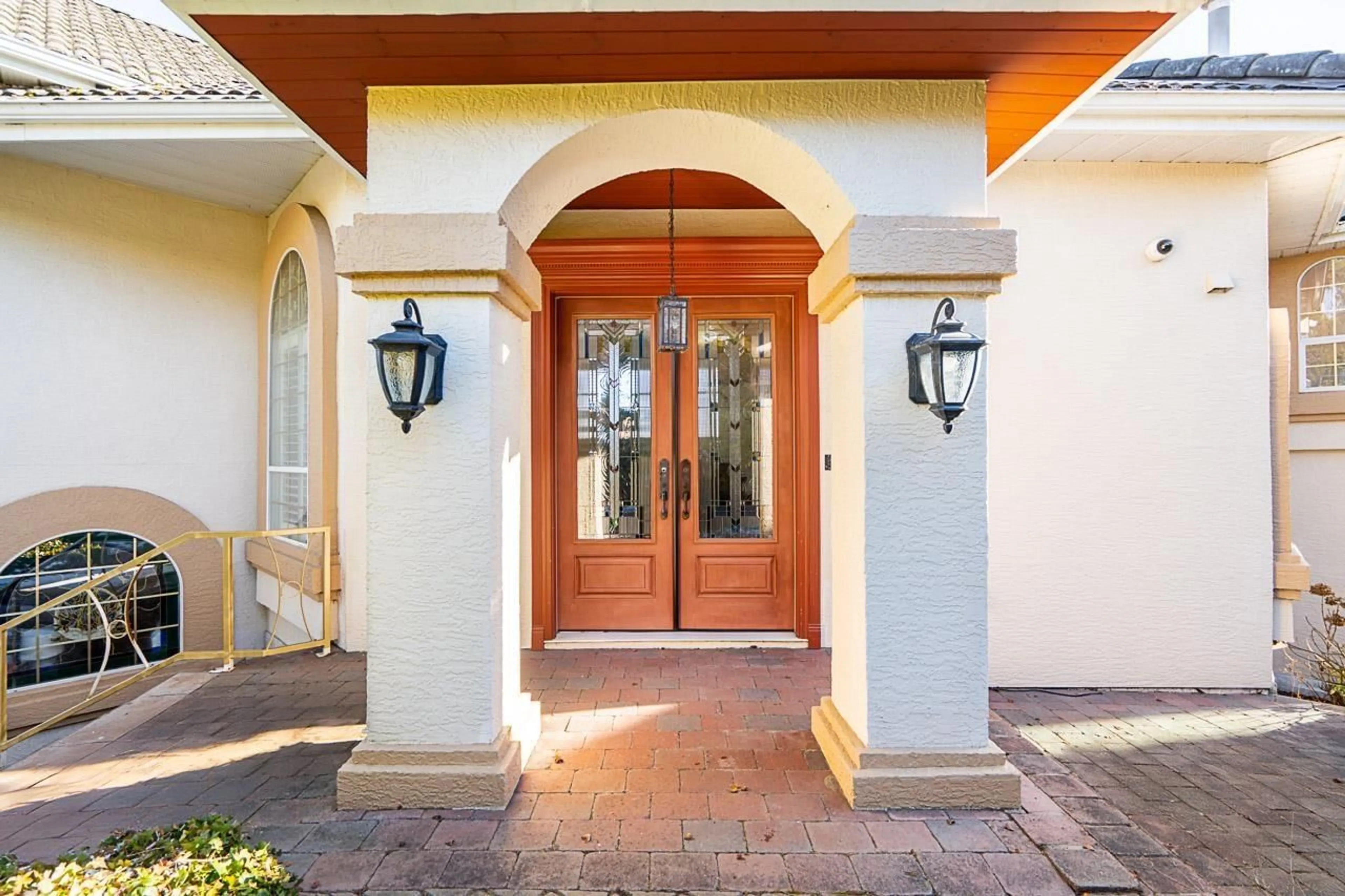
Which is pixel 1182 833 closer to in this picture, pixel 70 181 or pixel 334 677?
pixel 334 677

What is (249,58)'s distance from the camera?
7.68 ft

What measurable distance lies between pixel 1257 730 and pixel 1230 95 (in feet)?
11.4

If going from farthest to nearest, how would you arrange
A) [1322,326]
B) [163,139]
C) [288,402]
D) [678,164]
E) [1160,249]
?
[1322,326] < [288,402] < [163,139] < [1160,249] < [678,164]

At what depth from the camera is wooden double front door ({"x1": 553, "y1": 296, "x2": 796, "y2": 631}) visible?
4410mm

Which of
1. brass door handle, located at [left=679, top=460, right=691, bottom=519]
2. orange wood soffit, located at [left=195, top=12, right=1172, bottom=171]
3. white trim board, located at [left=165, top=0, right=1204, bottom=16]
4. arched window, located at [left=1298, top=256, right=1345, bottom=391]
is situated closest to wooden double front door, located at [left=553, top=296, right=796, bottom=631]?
brass door handle, located at [left=679, top=460, right=691, bottom=519]

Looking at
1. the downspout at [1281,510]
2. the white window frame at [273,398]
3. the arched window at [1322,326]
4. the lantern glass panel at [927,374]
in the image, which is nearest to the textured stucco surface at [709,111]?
the lantern glass panel at [927,374]

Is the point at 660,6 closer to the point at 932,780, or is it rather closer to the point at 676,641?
the point at 932,780

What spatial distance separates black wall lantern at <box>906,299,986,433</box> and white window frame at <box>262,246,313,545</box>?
417cm

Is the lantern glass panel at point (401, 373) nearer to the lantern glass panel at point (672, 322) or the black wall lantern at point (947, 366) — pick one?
the lantern glass panel at point (672, 322)

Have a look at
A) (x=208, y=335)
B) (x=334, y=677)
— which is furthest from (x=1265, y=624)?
(x=208, y=335)

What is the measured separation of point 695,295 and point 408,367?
255cm

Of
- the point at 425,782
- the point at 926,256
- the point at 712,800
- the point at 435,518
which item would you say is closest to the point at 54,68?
the point at 435,518

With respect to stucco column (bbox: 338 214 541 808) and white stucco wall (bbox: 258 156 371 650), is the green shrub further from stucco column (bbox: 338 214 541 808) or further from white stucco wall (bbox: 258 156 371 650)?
white stucco wall (bbox: 258 156 371 650)

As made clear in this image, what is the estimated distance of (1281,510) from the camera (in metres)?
3.98
